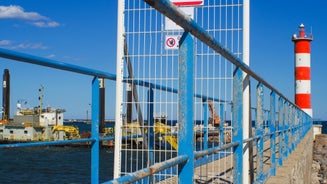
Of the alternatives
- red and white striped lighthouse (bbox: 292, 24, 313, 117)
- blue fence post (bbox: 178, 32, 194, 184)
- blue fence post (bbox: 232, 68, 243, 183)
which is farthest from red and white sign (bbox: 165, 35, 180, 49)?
red and white striped lighthouse (bbox: 292, 24, 313, 117)

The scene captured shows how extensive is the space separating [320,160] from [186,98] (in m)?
22.6

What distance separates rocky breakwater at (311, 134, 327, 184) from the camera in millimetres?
21609

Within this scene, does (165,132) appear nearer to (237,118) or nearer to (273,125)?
(237,118)

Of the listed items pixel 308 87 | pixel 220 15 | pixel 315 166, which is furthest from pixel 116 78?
pixel 308 87

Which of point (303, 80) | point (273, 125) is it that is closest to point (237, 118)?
point (273, 125)

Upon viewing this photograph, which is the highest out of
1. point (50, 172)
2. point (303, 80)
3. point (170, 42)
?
point (303, 80)

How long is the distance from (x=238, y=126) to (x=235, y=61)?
1.74 ft

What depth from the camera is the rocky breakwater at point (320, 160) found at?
2161cm

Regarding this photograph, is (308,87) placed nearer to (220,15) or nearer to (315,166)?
(315,166)

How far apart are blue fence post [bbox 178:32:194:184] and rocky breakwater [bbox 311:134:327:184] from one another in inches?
776

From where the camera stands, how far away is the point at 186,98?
229 cm

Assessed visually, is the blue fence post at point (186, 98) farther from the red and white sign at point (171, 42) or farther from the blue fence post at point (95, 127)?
the red and white sign at point (171, 42)

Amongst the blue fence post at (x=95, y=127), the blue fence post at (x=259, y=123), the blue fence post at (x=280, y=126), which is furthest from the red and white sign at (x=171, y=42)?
the blue fence post at (x=280, y=126)

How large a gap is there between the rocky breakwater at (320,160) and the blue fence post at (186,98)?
64.7ft
